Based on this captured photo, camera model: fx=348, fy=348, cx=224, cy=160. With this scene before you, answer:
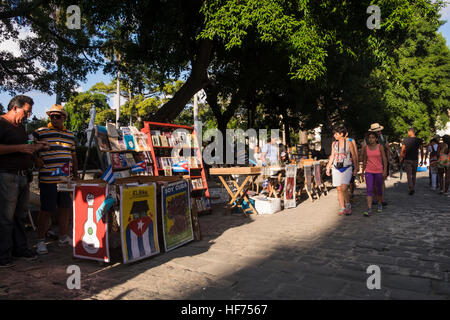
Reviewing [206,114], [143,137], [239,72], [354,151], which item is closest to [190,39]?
[239,72]

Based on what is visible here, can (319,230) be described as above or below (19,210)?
below

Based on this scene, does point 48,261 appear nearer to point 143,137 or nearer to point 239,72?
point 143,137

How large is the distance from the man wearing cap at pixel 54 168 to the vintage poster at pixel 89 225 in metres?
0.63

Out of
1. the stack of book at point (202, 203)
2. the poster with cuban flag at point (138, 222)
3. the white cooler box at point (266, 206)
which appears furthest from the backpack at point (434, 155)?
the poster with cuban flag at point (138, 222)

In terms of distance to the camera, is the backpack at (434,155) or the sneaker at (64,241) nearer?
the sneaker at (64,241)

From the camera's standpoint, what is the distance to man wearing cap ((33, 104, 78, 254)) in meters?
4.93

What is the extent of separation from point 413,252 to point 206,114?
32.5 m

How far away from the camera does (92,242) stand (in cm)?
440

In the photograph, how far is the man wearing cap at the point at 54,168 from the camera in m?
4.93

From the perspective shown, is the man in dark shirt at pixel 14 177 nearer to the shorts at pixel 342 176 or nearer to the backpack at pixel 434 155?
the shorts at pixel 342 176

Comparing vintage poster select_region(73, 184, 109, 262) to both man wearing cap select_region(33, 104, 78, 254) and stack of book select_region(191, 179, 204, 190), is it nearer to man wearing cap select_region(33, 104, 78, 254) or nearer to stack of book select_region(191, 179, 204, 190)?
man wearing cap select_region(33, 104, 78, 254)
